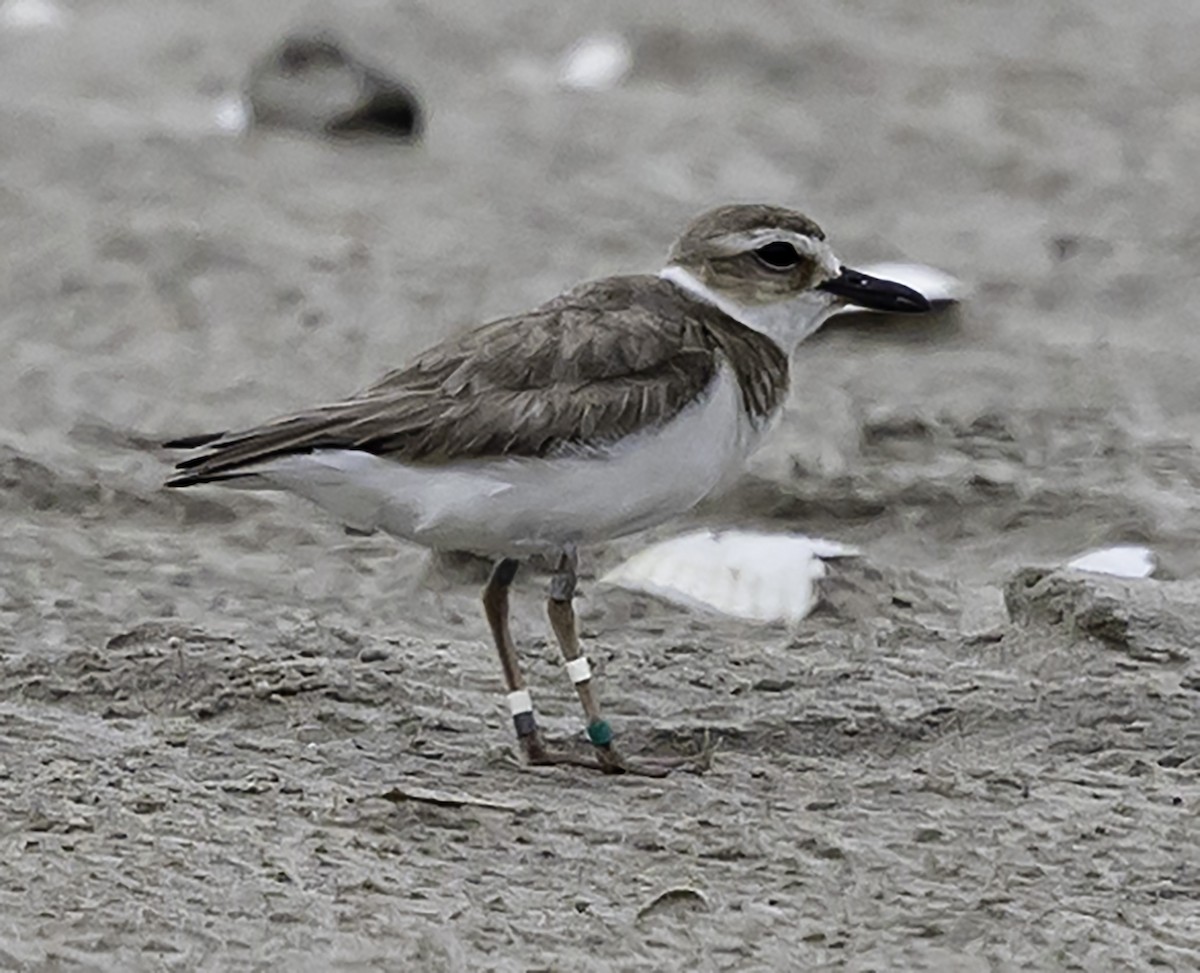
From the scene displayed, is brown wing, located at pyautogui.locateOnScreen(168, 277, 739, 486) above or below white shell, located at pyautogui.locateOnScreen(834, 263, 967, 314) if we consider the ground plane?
above

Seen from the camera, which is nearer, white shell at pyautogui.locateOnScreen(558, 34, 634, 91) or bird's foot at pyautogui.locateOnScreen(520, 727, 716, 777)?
bird's foot at pyautogui.locateOnScreen(520, 727, 716, 777)

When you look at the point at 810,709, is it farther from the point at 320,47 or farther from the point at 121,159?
the point at 320,47

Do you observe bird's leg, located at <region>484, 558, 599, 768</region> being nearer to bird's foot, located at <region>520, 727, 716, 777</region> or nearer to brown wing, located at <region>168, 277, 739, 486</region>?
bird's foot, located at <region>520, 727, 716, 777</region>

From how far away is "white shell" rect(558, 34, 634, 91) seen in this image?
29.6 feet

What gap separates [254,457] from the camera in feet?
10.9

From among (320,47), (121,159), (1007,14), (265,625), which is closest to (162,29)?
(320,47)

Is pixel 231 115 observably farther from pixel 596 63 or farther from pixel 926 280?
pixel 926 280

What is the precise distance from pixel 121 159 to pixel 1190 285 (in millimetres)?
3279

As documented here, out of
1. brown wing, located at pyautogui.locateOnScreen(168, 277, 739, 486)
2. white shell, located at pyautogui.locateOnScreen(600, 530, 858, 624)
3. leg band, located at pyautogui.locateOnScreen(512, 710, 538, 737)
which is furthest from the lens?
white shell, located at pyautogui.locateOnScreen(600, 530, 858, 624)

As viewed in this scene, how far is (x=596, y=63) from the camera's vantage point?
30.2 ft

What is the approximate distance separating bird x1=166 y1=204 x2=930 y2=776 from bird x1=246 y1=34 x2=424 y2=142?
4.48 m

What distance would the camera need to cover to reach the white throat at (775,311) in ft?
12.3

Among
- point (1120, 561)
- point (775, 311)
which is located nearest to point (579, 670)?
point (775, 311)

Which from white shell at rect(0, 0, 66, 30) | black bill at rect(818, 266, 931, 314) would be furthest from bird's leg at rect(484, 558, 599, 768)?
white shell at rect(0, 0, 66, 30)
